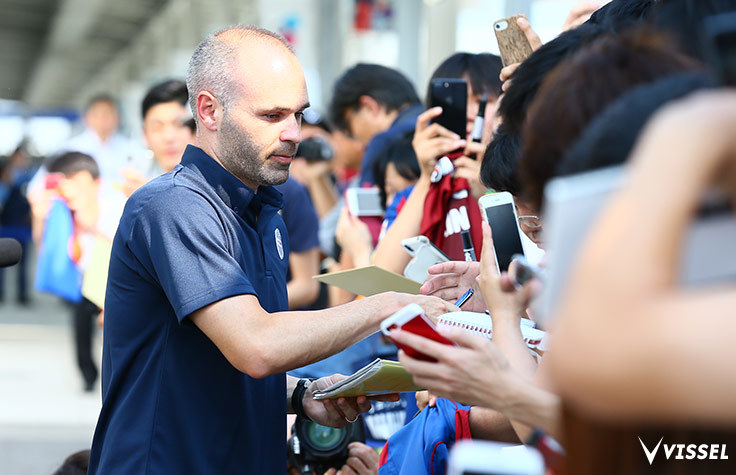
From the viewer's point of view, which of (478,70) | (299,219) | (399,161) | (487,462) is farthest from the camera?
(299,219)

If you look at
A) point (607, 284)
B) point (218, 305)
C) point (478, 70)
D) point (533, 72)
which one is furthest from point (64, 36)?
point (607, 284)

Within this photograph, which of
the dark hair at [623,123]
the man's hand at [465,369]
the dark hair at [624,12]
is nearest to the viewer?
the dark hair at [623,123]

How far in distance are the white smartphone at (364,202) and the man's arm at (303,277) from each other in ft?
1.56

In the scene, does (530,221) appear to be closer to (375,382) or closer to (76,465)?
(375,382)

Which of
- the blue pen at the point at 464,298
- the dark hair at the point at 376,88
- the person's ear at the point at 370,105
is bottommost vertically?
the blue pen at the point at 464,298

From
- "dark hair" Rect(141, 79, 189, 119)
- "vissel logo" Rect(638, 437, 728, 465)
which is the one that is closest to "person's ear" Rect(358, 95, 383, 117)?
"dark hair" Rect(141, 79, 189, 119)

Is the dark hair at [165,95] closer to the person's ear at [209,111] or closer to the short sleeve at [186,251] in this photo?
the person's ear at [209,111]

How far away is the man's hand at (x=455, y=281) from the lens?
8.33ft

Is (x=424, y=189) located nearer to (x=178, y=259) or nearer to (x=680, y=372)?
(x=178, y=259)

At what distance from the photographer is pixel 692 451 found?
4.18ft

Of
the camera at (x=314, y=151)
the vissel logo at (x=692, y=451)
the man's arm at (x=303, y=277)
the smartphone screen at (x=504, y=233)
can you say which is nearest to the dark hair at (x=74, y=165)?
the camera at (x=314, y=151)

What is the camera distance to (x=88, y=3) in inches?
1041

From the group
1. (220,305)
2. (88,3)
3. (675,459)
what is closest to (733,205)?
(675,459)

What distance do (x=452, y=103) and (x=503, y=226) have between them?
1531 mm
